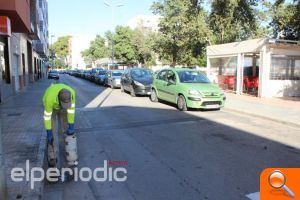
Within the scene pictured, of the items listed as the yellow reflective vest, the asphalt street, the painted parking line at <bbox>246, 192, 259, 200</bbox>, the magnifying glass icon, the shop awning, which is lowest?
the painted parking line at <bbox>246, 192, 259, 200</bbox>

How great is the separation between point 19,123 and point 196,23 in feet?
83.7

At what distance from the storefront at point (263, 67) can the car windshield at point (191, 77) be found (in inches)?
215

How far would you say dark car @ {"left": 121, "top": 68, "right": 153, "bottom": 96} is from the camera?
59.5ft

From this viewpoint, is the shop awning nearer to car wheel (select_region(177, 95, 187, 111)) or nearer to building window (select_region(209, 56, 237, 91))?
building window (select_region(209, 56, 237, 91))

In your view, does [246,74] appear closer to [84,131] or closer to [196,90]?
[196,90]

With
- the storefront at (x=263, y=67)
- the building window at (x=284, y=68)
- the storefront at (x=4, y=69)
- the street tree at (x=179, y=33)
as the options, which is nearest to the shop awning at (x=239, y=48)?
the storefront at (x=263, y=67)

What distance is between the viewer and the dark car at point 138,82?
59.5ft

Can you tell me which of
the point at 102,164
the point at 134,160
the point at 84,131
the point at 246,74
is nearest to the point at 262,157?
the point at 134,160

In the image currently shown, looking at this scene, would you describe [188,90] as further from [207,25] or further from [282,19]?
[207,25]

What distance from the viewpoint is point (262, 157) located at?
6547 mm

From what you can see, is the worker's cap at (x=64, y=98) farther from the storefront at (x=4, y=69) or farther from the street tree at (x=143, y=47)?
the street tree at (x=143, y=47)

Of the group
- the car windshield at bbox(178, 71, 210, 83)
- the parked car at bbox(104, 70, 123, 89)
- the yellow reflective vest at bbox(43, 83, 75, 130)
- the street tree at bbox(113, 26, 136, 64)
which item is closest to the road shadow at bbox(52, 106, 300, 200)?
the yellow reflective vest at bbox(43, 83, 75, 130)

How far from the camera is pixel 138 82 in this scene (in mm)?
18359

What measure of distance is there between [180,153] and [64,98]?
9.07ft
